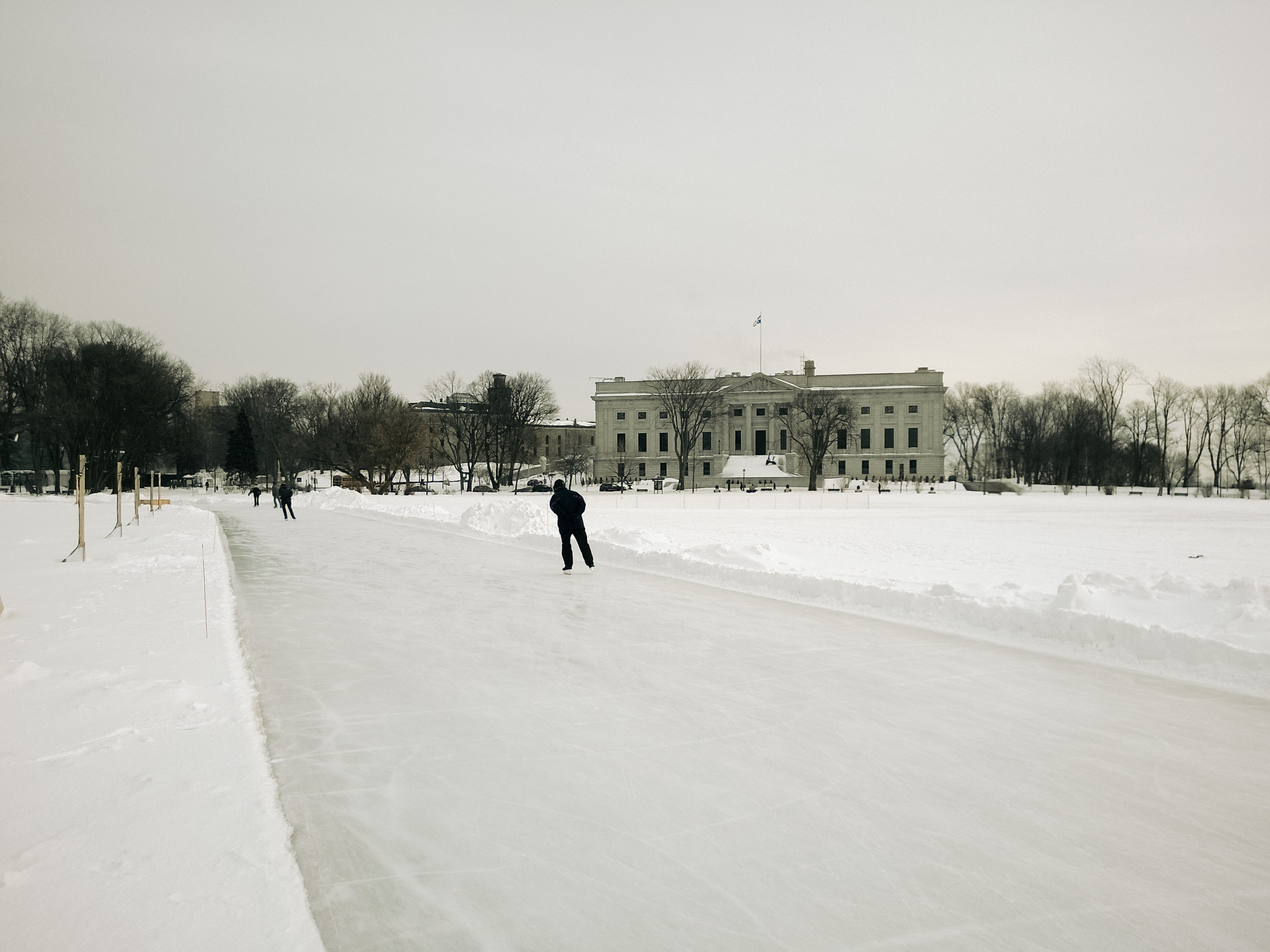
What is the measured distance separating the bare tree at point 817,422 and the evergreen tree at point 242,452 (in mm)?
55160

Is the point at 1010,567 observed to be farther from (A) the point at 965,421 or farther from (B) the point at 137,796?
(A) the point at 965,421

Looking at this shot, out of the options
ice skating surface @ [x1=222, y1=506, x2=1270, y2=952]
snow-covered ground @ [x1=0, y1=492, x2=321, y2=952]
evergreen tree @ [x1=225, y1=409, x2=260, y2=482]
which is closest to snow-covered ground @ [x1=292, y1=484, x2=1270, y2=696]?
ice skating surface @ [x1=222, y1=506, x2=1270, y2=952]

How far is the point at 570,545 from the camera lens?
13.4 m

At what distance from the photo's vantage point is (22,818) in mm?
3428

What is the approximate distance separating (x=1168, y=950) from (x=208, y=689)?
219 inches

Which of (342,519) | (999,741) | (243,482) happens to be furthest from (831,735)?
(243,482)

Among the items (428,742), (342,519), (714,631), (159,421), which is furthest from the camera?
(159,421)

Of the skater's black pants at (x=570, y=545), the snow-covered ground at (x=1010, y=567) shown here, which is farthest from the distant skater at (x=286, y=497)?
the skater's black pants at (x=570, y=545)

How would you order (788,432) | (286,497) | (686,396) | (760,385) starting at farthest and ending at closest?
1. (760,385)
2. (788,432)
3. (686,396)
4. (286,497)

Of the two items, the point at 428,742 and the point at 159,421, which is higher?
the point at 159,421

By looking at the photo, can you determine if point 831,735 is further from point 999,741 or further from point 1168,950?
point 1168,950

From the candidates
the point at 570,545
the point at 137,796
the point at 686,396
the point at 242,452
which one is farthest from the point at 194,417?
the point at 137,796

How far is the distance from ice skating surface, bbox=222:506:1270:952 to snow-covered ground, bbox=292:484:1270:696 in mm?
921

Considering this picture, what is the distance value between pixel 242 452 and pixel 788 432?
2344 inches
